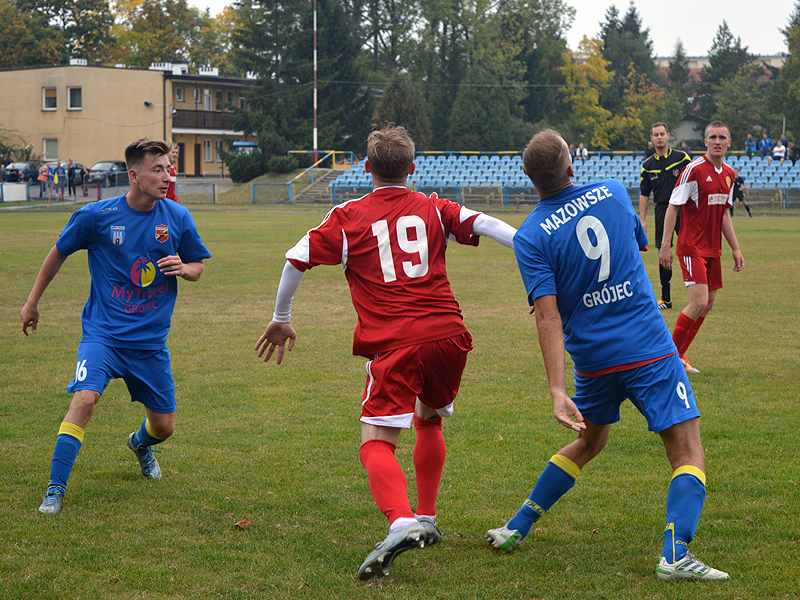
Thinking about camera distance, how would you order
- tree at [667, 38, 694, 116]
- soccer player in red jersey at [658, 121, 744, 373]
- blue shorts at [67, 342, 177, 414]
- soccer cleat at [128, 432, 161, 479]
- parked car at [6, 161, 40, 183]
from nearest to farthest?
blue shorts at [67, 342, 177, 414]
soccer cleat at [128, 432, 161, 479]
soccer player in red jersey at [658, 121, 744, 373]
parked car at [6, 161, 40, 183]
tree at [667, 38, 694, 116]

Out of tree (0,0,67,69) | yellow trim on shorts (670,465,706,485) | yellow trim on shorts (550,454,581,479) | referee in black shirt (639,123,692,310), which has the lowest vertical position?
yellow trim on shorts (550,454,581,479)

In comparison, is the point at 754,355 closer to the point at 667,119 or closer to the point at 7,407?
the point at 7,407

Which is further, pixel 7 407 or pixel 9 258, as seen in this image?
pixel 9 258

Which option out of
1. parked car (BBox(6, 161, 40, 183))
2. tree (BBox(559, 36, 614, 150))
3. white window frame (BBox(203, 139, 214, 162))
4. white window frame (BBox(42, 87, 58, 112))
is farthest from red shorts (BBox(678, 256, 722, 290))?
tree (BBox(559, 36, 614, 150))

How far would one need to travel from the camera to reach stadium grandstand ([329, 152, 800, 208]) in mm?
39062

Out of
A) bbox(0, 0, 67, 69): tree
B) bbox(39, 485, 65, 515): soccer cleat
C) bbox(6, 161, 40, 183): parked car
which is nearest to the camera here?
bbox(39, 485, 65, 515): soccer cleat

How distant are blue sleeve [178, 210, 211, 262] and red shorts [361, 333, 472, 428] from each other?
1755mm

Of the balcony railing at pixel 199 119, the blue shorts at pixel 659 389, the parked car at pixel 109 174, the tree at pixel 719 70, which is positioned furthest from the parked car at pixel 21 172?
the tree at pixel 719 70

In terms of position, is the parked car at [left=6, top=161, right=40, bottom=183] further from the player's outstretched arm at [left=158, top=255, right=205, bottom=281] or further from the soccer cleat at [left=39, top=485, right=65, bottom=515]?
the soccer cleat at [left=39, top=485, right=65, bottom=515]

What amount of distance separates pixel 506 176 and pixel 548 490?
41431 mm

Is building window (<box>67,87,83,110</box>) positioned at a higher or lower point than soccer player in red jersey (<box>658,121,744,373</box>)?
higher

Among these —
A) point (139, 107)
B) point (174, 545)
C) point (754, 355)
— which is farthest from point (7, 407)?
point (139, 107)

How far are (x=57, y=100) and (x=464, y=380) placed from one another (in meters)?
58.9

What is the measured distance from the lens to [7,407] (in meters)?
6.99
